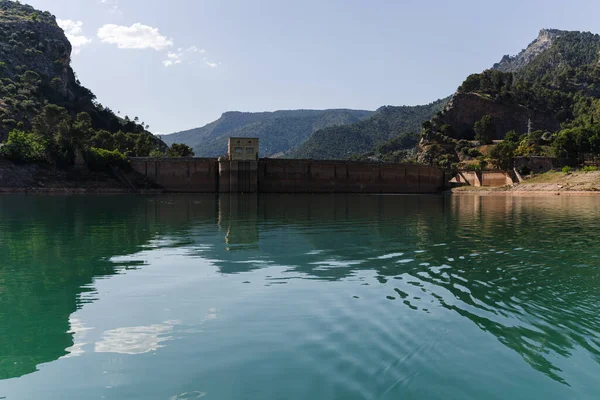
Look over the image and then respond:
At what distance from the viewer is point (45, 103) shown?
134 m

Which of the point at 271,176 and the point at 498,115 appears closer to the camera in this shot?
the point at 271,176

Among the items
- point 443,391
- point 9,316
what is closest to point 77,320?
point 9,316

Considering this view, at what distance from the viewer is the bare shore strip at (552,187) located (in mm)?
88375

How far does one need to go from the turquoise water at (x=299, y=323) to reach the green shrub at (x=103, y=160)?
8421cm

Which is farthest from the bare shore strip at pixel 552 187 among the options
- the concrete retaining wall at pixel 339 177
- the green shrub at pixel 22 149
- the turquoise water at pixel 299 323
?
the green shrub at pixel 22 149

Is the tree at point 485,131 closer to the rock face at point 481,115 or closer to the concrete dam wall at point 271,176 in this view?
the rock face at point 481,115

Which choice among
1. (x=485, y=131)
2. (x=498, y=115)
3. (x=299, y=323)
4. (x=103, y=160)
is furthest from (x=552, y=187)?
(x=299, y=323)

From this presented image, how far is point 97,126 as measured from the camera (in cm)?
15900

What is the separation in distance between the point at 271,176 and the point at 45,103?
7467cm

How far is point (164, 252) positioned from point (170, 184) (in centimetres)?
8181

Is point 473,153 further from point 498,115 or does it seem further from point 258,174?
point 258,174

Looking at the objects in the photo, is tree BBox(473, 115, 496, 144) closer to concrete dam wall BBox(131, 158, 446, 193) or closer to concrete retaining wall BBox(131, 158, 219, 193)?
concrete dam wall BBox(131, 158, 446, 193)

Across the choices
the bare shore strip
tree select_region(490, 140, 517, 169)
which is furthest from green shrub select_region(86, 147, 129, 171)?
tree select_region(490, 140, 517, 169)

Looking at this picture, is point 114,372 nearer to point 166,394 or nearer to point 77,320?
point 166,394
